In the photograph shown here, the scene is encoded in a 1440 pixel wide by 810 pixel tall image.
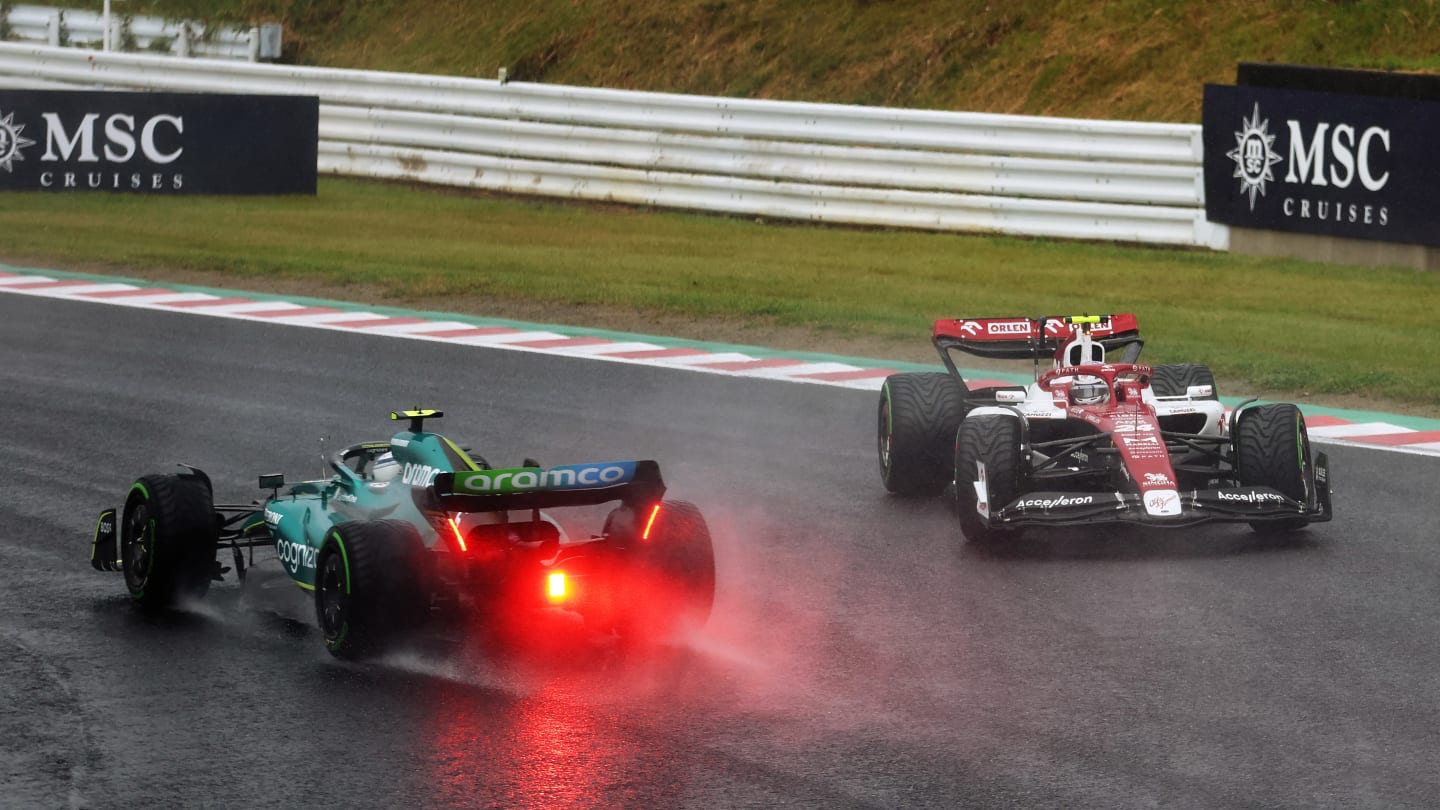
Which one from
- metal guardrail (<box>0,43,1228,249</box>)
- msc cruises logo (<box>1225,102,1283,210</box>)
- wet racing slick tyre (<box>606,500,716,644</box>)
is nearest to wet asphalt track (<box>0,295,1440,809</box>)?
wet racing slick tyre (<box>606,500,716,644</box>)

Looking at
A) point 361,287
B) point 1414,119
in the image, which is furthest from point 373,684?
point 1414,119

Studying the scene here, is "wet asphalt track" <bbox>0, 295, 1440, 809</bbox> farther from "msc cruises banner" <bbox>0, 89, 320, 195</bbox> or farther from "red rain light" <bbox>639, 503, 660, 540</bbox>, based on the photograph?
"msc cruises banner" <bbox>0, 89, 320, 195</bbox>

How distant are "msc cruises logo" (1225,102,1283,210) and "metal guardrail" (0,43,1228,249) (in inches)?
18.6

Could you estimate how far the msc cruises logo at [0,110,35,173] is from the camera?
23.8m

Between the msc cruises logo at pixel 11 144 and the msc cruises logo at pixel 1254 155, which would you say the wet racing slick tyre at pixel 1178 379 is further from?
the msc cruises logo at pixel 11 144

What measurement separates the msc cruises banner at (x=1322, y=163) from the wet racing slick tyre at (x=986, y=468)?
10763mm

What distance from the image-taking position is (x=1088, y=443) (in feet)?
33.0

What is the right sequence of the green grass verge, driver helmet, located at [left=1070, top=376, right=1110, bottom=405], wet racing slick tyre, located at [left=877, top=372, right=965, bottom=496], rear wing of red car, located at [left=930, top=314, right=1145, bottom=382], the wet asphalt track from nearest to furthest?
1. the wet asphalt track
2. driver helmet, located at [left=1070, top=376, right=1110, bottom=405]
3. wet racing slick tyre, located at [left=877, top=372, right=965, bottom=496]
4. rear wing of red car, located at [left=930, top=314, right=1145, bottom=382]
5. the green grass verge

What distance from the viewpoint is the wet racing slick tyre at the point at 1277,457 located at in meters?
9.98

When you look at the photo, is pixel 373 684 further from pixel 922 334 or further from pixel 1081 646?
pixel 922 334

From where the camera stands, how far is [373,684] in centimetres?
743

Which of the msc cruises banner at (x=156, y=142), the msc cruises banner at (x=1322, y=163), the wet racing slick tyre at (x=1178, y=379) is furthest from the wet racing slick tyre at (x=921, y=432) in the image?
the msc cruises banner at (x=156, y=142)

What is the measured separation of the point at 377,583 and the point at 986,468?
11.6 feet

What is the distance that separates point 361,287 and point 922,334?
5.55 metres
